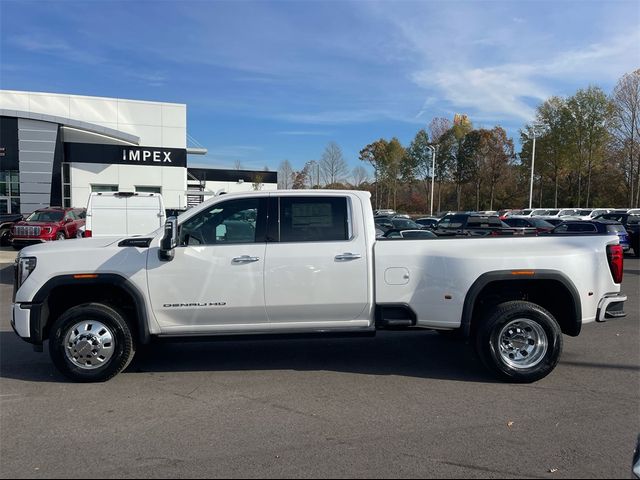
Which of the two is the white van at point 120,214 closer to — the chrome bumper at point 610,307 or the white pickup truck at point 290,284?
the white pickup truck at point 290,284

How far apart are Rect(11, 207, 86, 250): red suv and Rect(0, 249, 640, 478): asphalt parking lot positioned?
1290 cm

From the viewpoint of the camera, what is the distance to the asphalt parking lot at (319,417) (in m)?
3.41

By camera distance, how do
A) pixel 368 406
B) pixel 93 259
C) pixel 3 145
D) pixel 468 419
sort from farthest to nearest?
pixel 3 145 → pixel 93 259 → pixel 368 406 → pixel 468 419

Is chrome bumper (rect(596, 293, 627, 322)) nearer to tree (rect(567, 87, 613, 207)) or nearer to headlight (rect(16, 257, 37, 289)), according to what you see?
headlight (rect(16, 257, 37, 289))

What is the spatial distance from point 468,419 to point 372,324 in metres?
1.39

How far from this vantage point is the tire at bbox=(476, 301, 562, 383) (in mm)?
5004

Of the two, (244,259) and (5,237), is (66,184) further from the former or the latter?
(244,259)

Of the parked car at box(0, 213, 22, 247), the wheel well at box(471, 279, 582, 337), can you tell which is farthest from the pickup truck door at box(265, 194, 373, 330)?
the parked car at box(0, 213, 22, 247)

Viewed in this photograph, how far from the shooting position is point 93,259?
491cm

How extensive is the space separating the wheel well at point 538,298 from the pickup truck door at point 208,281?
7.62 ft

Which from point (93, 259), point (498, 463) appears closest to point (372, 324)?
point (498, 463)

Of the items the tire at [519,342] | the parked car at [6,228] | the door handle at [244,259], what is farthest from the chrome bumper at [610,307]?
the parked car at [6,228]

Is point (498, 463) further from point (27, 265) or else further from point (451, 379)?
point (27, 265)

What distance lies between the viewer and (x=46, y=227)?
17641mm
